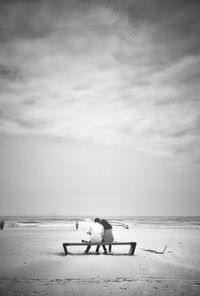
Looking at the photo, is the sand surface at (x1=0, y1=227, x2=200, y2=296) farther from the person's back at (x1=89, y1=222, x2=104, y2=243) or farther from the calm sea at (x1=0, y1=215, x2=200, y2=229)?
the calm sea at (x1=0, y1=215, x2=200, y2=229)

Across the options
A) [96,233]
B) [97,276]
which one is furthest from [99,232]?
[97,276]

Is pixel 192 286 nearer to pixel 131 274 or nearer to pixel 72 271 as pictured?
pixel 131 274

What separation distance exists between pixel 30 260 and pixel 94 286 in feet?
15.8

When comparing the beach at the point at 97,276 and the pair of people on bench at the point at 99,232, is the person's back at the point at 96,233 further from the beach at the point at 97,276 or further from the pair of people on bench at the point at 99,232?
the beach at the point at 97,276

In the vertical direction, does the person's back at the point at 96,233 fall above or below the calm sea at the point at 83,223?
above

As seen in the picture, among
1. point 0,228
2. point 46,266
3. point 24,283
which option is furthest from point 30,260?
point 0,228

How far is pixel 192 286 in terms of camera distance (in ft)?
21.4

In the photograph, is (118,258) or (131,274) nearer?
(131,274)

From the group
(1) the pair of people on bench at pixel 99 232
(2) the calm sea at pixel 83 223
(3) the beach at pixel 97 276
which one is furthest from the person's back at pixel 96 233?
(2) the calm sea at pixel 83 223

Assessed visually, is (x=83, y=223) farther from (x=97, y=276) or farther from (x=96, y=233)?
(x=97, y=276)

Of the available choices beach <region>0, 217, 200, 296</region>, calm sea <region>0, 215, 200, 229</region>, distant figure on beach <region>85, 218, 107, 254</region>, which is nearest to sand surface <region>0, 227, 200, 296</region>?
beach <region>0, 217, 200, 296</region>

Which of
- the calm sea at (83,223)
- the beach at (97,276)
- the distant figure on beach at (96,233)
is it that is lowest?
the calm sea at (83,223)

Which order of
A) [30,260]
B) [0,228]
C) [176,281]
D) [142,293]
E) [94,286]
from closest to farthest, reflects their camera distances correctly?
[142,293] < [94,286] < [176,281] < [30,260] < [0,228]

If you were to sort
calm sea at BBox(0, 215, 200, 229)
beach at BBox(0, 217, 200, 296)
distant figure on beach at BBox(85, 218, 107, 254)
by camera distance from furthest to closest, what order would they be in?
calm sea at BBox(0, 215, 200, 229) → distant figure on beach at BBox(85, 218, 107, 254) → beach at BBox(0, 217, 200, 296)
